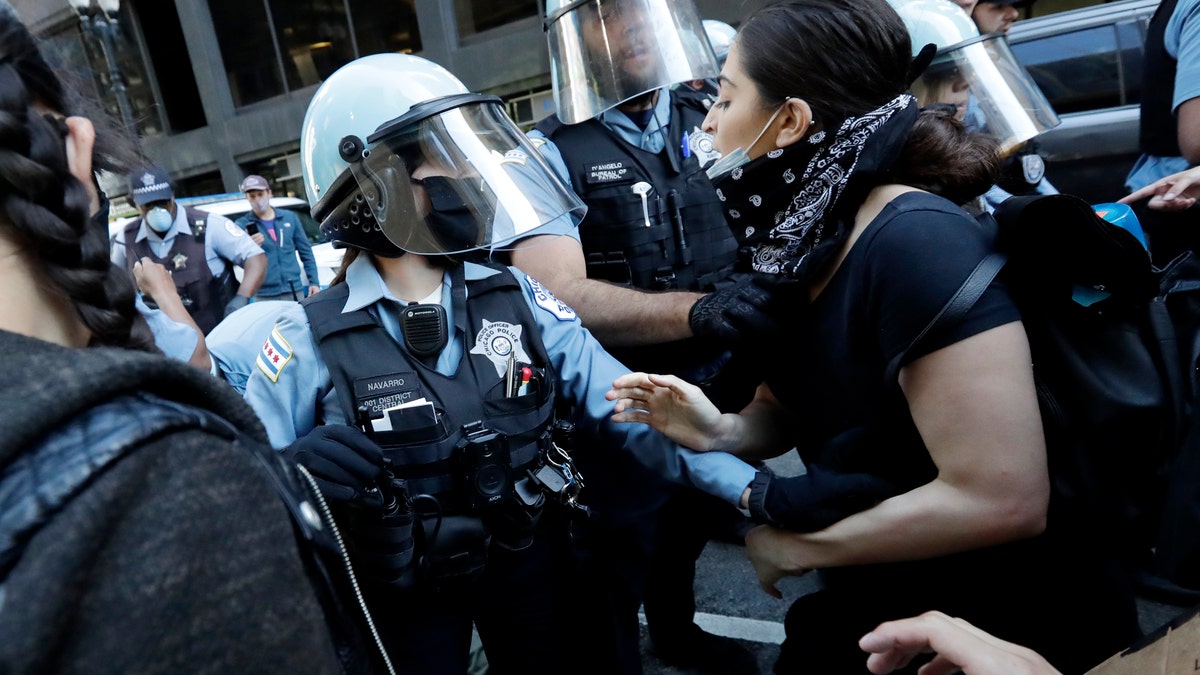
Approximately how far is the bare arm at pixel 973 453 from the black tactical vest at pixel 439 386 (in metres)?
0.73

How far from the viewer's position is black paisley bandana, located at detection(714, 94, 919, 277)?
4.20 ft

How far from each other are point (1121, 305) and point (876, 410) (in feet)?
1.33

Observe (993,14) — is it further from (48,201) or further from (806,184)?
(48,201)

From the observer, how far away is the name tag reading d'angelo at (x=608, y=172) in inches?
93.4

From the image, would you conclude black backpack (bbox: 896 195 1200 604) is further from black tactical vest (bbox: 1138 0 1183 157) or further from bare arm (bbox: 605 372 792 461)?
black tactical vest (bbox: 1138 0 1183 157)

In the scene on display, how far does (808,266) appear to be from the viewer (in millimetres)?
1335

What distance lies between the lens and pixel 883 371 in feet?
4.17

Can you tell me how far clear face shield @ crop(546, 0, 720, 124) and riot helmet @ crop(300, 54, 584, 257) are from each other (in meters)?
0.70

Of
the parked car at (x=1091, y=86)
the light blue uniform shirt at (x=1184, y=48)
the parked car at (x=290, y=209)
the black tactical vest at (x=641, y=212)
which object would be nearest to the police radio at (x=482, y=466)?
the black tactical vest at (x=641, y=212)

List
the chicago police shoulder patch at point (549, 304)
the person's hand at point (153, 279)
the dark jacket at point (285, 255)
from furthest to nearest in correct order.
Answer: the dark jacket at point (285, 255) → the person's hand at point (153, 279) → the chicago police shoulder patch at point (549, 304)

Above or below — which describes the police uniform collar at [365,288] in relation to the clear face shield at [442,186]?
below

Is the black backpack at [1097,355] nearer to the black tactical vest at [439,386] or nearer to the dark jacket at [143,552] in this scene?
the black tactical vest at [439,386]

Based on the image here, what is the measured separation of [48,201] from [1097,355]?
55.6 inches

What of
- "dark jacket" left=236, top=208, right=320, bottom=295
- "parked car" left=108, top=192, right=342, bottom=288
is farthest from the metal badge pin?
"parked car" left=108, top=192, right=342, bottom=288
